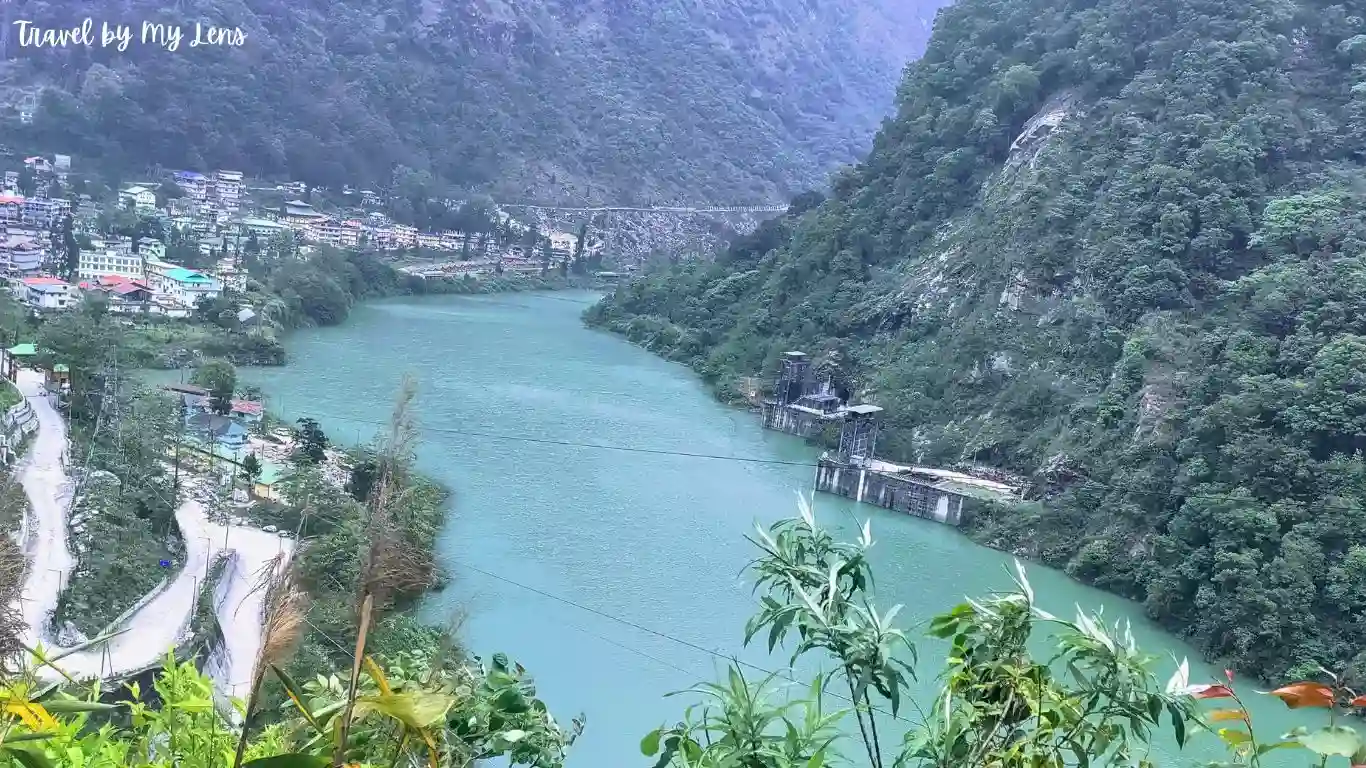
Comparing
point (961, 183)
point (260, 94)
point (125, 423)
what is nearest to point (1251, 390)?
point (961, 183)

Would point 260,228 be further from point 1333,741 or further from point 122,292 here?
point 1333,741

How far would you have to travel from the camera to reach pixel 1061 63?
13.6 meters

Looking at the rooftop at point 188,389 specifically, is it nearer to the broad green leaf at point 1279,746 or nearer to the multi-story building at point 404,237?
the broad green leaf at point 1279,746

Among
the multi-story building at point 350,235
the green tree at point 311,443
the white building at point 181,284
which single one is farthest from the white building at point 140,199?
the green tree at point 311,443

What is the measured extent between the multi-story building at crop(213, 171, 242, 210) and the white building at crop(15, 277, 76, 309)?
851cm

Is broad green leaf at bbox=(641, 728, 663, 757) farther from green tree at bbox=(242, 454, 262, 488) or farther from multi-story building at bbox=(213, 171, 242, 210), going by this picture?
multi-story building at bbox=(213, 171, 242, 210)

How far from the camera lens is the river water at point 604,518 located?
20.6 ft

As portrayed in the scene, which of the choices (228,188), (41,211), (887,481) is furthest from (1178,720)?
(228,188)

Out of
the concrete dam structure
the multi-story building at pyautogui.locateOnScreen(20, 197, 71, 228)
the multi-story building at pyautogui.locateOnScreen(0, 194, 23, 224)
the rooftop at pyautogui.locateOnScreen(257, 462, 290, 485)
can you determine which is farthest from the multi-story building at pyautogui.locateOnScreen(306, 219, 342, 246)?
the concrete dam structure

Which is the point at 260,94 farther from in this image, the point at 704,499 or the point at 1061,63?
the point at 704,499

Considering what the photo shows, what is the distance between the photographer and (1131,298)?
1036 centimetres

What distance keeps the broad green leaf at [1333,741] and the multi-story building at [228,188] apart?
2279 centimetres

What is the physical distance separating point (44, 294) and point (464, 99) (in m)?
16.2

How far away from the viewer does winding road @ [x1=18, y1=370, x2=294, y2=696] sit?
17.3 feet
